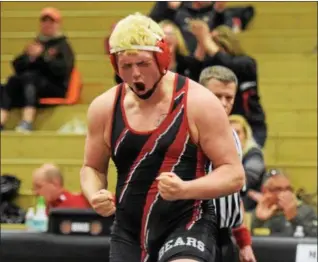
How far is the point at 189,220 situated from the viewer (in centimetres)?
377

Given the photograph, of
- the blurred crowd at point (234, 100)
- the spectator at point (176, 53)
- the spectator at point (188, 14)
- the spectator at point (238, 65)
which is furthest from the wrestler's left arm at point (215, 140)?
the spectator at point (188, 14)

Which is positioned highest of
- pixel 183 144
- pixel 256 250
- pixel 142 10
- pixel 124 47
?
pixel 142 10

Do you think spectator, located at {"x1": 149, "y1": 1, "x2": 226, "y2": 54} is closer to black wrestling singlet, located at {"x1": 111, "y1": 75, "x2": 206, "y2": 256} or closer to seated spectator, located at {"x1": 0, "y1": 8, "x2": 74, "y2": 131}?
seated spectator, located at {"x1": 0, "y1": 8, "x2": 74, "y2": 131}

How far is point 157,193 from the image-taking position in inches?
148

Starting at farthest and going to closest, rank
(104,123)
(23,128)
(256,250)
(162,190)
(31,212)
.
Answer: (23,128) < (31,212) < (256,250) < (104,123) < (162,190)

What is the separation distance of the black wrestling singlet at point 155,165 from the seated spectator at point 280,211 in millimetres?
2093

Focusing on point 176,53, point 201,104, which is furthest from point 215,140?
point 176,53

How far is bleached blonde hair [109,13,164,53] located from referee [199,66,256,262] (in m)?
0.54

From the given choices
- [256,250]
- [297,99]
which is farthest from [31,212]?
[297,99]

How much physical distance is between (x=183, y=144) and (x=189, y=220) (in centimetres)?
29

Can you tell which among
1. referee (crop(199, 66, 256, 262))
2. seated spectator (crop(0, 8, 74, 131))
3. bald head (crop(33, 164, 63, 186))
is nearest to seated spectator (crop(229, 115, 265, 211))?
bald head (crop(33, 164, 63, 186))

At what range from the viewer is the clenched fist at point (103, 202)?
3.73 meters

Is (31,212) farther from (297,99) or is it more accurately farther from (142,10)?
(142,10)

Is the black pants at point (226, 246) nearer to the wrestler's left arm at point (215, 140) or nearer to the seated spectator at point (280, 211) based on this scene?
the wrestler's left arm at point (215, 140)
